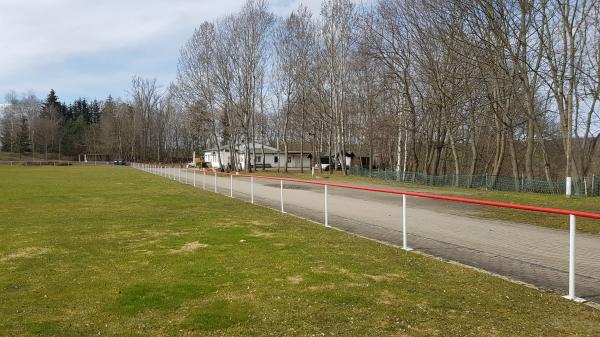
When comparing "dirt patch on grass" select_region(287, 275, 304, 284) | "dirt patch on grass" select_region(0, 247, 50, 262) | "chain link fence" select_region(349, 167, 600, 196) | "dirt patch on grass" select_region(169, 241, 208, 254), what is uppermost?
"dirt patch on grass" select_region(0, 247, 50, 262)

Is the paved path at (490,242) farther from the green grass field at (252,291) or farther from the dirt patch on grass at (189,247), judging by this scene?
the dirt patch on grass at (189,247)

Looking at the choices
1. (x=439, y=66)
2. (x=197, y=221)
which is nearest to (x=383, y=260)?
(x=197, y=221)

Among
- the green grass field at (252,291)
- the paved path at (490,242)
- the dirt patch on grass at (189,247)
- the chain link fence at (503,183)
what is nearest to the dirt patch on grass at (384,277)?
the green grass field at (252,291)

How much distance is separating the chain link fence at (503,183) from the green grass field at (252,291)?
65.3ft

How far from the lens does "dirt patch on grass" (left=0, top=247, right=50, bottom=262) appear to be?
Answer: 799cm

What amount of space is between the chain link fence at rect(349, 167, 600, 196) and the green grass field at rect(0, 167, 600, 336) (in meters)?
19.9

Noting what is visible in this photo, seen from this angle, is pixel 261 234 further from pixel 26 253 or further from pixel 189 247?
pixel 26 253

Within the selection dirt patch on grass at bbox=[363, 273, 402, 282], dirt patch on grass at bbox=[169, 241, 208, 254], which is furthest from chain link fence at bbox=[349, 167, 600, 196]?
dirt patch on grass at bbox=[169, 241, 208, 254]

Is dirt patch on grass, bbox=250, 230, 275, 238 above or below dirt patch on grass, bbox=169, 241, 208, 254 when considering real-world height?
below

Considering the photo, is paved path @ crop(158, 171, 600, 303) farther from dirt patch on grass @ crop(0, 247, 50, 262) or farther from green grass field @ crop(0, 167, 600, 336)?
dirt patch on grass @ crop(0, 247, 50, 262)

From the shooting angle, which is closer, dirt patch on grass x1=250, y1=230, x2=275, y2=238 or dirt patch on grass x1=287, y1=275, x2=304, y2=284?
dirt patch on grass x1=287, y1=275, x2=304, y2=284

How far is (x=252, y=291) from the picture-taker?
5.90 meters

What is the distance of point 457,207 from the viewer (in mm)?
15117

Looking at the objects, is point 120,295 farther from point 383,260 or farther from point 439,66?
point 439,66
